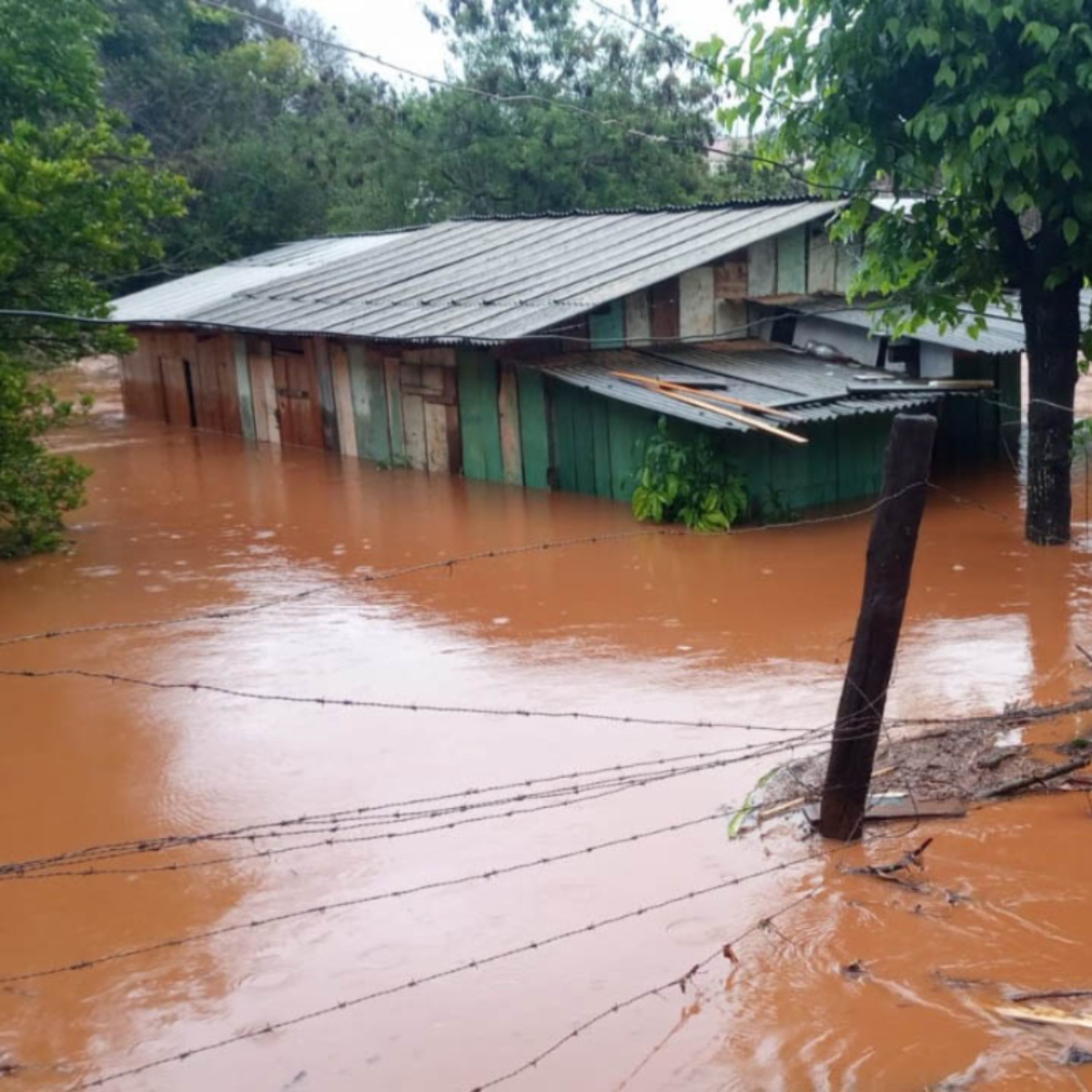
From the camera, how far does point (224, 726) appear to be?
368 inches

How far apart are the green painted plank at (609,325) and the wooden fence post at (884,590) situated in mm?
10922

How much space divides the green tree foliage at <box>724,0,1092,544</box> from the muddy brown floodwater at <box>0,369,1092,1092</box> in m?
2.53

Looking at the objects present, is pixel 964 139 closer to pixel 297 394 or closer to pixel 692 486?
pixel 692 486

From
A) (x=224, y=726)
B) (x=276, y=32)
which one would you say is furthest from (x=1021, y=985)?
(x=276, y=32)

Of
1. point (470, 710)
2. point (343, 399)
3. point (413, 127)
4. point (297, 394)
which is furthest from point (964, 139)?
point (413, 127)

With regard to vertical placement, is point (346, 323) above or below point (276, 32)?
below

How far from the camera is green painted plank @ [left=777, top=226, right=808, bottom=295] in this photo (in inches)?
695

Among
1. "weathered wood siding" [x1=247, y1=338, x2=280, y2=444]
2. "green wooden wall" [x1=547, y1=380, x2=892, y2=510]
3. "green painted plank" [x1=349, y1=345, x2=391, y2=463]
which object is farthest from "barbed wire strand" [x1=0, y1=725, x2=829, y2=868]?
"weathered wood siding" [x1=247, y1=338, x2=280, y2=444]

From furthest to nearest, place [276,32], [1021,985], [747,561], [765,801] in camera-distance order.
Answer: [276,32]
[747,561]
[765,801]
[1021,985]

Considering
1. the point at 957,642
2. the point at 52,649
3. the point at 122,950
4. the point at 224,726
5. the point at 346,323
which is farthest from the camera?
the point at 346,323

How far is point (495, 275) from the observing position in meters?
19.1

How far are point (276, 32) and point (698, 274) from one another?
3237cm

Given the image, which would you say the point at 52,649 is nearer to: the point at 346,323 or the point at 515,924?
the point at 515,924

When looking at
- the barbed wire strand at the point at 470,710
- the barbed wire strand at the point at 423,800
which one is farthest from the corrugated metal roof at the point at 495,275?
the barbed wire strand at the point at 423,800
